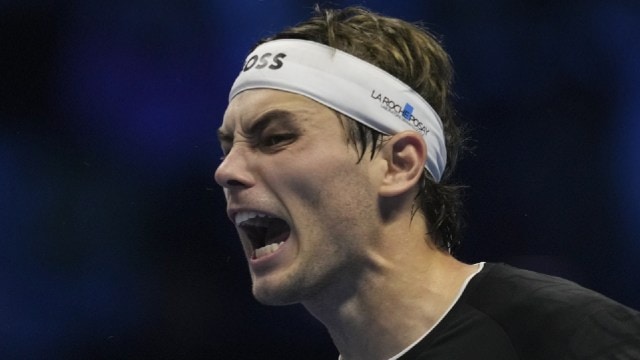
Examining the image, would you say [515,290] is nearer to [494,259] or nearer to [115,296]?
[494,259]

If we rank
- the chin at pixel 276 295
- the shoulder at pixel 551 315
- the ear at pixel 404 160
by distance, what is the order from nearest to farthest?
the shoulder at pixel 551 315 < the chin at pixel 276 295 < the ear at pixel 404 160

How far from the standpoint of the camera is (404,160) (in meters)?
2.69

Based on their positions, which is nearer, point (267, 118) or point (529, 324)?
point (529, 324)

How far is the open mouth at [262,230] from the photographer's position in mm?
2607

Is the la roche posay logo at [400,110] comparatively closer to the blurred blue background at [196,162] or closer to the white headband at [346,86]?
the white headband at [346,86]

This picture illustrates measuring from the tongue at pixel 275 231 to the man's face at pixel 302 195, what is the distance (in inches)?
2.5

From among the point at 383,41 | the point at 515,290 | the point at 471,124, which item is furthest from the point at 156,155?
the point at 515,290

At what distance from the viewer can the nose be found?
8.40ft

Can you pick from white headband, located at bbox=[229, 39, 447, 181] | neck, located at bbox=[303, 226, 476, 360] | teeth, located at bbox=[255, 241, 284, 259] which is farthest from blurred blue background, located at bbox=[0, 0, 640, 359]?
teeth, located at bbox=[255, 241, 284, 259]

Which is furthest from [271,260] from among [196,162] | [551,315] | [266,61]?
[196,162]

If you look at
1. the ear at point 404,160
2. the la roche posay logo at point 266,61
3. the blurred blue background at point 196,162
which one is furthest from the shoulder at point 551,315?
the blurred blue background at point 196,162

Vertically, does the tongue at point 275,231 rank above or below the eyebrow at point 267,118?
below

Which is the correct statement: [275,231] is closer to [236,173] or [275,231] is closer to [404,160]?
[236,173]

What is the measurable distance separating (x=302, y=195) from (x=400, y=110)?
0.39m
